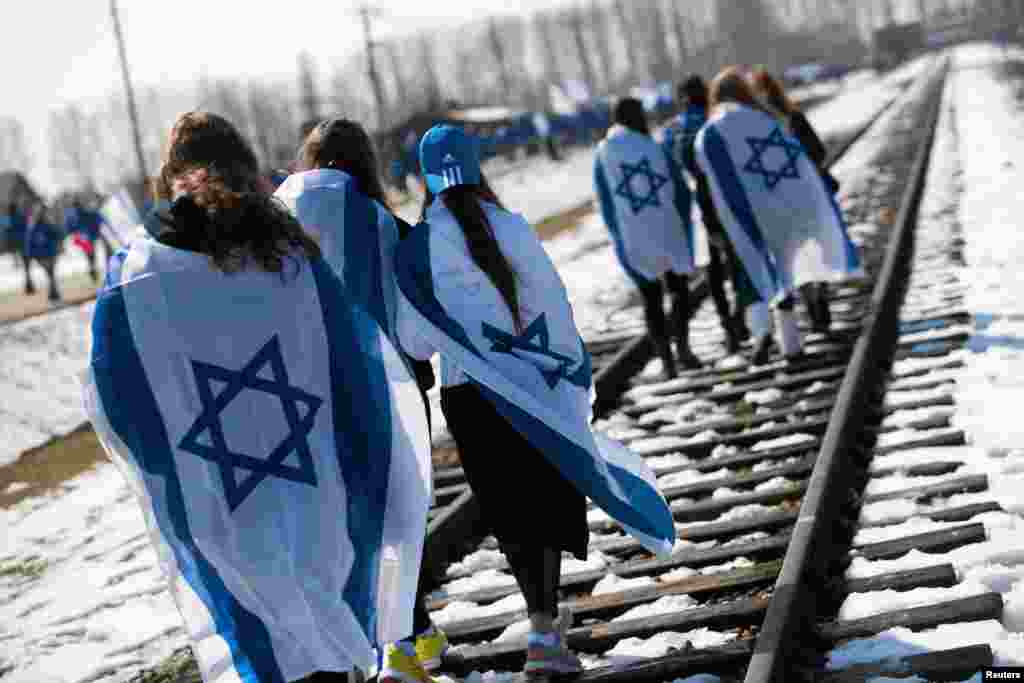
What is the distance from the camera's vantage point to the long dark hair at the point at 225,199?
3672 millimetres

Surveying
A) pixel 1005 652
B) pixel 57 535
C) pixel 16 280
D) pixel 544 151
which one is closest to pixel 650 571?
pixel 1005 652

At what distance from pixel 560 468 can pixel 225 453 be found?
4.87 ft

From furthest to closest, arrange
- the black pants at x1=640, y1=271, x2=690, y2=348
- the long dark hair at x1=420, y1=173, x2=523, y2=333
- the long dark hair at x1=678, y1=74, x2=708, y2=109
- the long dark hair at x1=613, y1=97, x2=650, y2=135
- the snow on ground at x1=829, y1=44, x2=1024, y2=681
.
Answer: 1. the black pants at x1=640, y1=271, x2=690, y2=348
2. the long dark hair at x1=678, y1=74, x2=708, y2=109
3. the long dark hair at x1=613, y1=97, x2=650, y2=135
4. the long dark hair at x1=420, y1=173, x2=523, y2=333
5. the snow on ground at x1=829, y1=44, x2=1024, y2=681

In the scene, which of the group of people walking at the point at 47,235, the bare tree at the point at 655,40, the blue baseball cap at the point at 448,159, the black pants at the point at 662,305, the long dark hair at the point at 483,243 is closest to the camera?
the long dark hair at the point at 483,243

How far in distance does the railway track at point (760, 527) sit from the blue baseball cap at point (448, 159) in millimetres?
1648

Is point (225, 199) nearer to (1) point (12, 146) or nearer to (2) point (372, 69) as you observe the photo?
(2) point (372, 69)

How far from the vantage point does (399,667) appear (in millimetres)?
4766

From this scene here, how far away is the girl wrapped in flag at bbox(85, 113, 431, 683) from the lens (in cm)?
364

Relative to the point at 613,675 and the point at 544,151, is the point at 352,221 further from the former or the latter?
the point at 544,151

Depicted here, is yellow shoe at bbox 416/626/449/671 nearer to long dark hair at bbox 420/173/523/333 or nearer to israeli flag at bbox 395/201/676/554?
israeli flag at bbox 395/201/676/554

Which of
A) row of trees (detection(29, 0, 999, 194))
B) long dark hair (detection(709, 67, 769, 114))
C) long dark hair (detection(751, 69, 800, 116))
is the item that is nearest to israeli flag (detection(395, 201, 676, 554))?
long dark hair (detection(709, 67, 769, 114))

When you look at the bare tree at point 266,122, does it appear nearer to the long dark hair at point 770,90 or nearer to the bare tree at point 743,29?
the bare tree at point 743,29

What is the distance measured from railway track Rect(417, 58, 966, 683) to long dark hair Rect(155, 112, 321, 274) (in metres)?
1.85

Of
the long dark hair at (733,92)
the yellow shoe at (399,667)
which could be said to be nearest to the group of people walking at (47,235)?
the long dark hair at (733,92)
